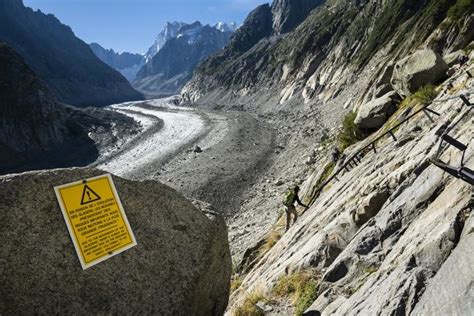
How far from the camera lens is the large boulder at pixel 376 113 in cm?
2535

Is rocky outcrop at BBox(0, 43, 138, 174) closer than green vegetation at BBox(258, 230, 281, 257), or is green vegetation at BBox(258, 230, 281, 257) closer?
green vegetation at BBox(258, 230, 281, 257)

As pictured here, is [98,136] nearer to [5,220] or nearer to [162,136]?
[162,136]

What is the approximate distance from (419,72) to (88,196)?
24.0 m

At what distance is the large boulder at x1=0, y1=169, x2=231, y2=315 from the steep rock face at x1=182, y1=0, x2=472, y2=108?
32536mm

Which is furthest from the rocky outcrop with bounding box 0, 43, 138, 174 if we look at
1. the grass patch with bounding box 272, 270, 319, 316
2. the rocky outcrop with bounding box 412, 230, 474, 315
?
the rocky outcrop with bounding box 412, 230, 474, 315

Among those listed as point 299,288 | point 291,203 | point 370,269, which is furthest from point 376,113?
point 370,269

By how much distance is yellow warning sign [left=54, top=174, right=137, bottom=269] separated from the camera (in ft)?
26.3

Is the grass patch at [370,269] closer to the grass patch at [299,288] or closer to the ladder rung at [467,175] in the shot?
the grass patch at [299,288]

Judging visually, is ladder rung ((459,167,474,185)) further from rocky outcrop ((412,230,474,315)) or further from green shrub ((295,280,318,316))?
green shrub ((295,280,318,316))

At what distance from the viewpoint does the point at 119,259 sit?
848cm

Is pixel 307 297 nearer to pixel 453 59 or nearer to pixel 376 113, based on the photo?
pixel 376 113

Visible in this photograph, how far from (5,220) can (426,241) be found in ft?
24.7

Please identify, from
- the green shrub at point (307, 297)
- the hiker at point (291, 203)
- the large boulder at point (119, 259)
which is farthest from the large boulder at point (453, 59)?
the large boulder at point (119, 259)

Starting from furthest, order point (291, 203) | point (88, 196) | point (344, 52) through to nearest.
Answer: point (344, 52)
point (291, 203)
point (88, 196)
